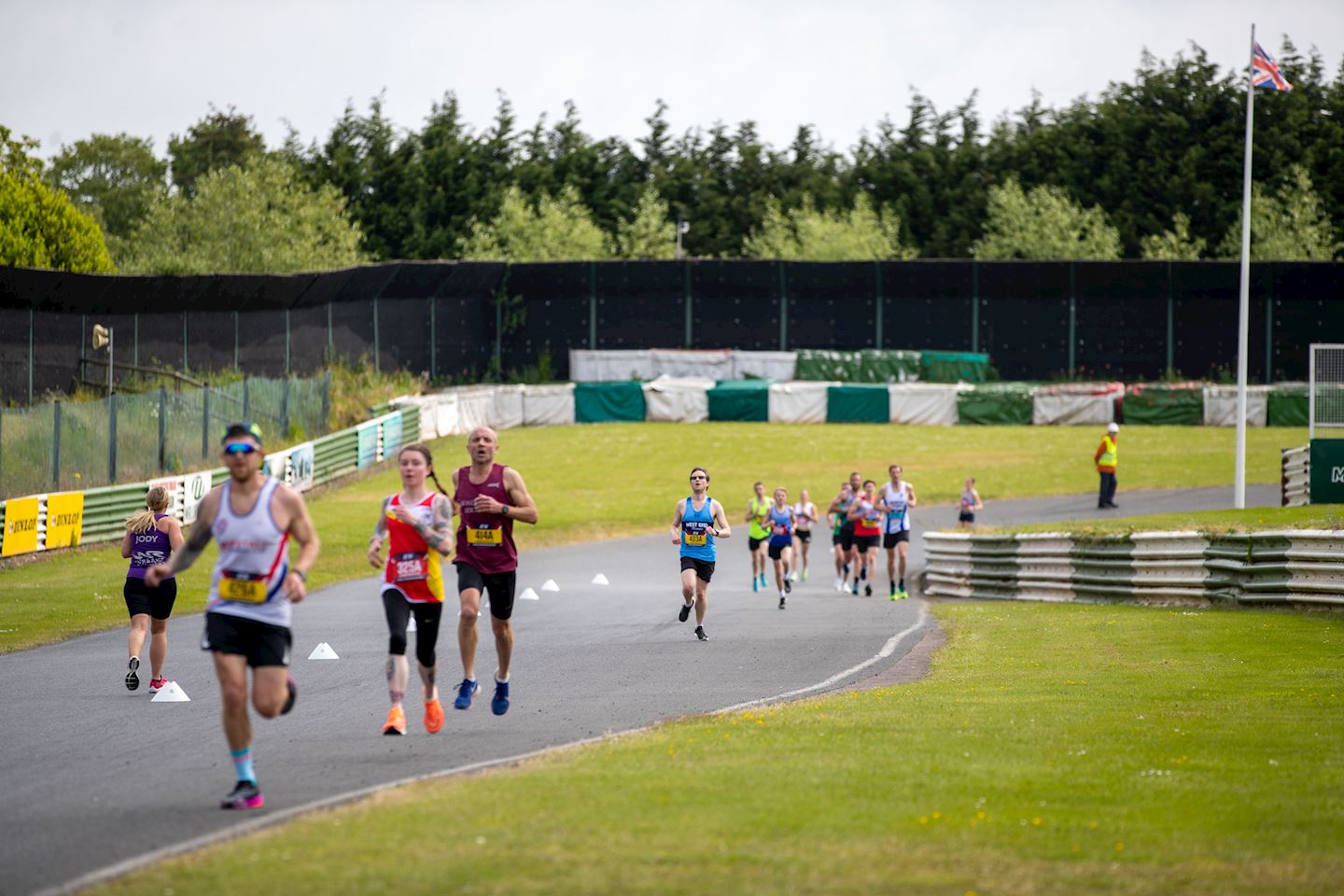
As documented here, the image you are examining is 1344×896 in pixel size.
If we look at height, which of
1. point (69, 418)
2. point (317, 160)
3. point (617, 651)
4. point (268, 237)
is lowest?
point (617, 651)

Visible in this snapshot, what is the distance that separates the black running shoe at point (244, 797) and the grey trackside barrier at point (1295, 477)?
86.3 feet

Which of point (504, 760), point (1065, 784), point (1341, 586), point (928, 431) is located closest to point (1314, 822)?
point (1065, 784)

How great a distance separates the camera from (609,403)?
55625 millimetres

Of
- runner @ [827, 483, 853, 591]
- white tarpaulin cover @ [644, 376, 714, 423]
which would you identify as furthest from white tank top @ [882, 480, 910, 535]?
white tarpaulin cover @ [644, 376, 714, 423]

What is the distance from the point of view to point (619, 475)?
1775 inches

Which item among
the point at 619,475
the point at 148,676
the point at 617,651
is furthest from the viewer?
the point at 619,475

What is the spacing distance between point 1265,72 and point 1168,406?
75.8 feet

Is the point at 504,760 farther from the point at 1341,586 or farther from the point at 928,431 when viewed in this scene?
the point at 928,431

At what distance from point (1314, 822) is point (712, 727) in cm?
439

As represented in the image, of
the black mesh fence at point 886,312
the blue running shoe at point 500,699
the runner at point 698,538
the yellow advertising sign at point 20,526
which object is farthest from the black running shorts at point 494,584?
the black mesh fence at point 886,312

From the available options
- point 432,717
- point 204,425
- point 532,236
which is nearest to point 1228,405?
point 204,425

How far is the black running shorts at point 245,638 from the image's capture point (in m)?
8.65

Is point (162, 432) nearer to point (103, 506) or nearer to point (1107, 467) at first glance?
point (103, 506)

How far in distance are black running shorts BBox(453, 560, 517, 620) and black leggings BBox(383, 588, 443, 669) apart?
42 centimetres
